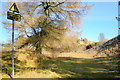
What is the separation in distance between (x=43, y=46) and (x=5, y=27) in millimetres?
2682

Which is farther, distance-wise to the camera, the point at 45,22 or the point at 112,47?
the point at 112,47

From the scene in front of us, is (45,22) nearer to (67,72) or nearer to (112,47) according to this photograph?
(67,72)

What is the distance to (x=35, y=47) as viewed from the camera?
673 centimetres

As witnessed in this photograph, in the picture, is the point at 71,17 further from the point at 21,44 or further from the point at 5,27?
the point at 5,27

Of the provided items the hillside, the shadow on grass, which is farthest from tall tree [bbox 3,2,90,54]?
the hillside

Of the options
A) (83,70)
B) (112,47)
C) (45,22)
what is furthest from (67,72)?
(112,47)

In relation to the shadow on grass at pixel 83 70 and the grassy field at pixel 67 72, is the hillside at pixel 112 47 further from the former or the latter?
the shadow on grass at pixel 83 70

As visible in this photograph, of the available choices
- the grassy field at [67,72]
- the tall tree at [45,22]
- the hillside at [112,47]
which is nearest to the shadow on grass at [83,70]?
the grassy field at [67,72]

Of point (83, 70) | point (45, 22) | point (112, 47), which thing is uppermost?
point (45, 22)

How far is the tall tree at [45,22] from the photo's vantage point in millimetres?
6293

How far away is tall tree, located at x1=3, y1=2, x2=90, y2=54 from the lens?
20.6ft

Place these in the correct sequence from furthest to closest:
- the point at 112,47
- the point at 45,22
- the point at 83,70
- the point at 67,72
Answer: the point at 112,47, the point at 45,22, the point at 83,70, the point at 67,72

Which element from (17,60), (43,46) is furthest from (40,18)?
(17,60)

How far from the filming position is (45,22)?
6.56m
